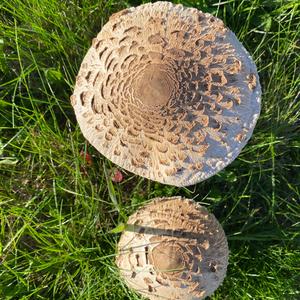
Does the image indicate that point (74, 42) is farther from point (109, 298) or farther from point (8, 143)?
point (109, 298)

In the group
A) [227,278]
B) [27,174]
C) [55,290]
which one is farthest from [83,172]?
[227,278]

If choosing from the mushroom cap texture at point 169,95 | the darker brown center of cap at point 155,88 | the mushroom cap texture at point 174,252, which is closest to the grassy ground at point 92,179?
the mushroom cap texture at point 174,252

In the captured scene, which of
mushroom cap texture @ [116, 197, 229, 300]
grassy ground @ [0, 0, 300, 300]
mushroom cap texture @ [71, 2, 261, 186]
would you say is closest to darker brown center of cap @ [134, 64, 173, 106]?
mushroom cap texture @ [71, 2, 261, 186]

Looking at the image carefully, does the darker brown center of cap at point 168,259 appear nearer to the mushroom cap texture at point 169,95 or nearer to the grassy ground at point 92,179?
the mushroom cap texture at point 169,95

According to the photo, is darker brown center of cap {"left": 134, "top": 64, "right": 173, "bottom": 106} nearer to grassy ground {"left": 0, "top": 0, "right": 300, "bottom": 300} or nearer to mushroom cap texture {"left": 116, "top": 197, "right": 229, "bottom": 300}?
mushroom cap texture {"left": 116, "top": 197, "right": 229, "bottom": 300}

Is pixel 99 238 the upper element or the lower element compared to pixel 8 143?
lower

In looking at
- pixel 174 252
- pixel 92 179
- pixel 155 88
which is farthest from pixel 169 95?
pixel 92 179

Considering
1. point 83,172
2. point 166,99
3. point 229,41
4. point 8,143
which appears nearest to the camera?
point 166,99
